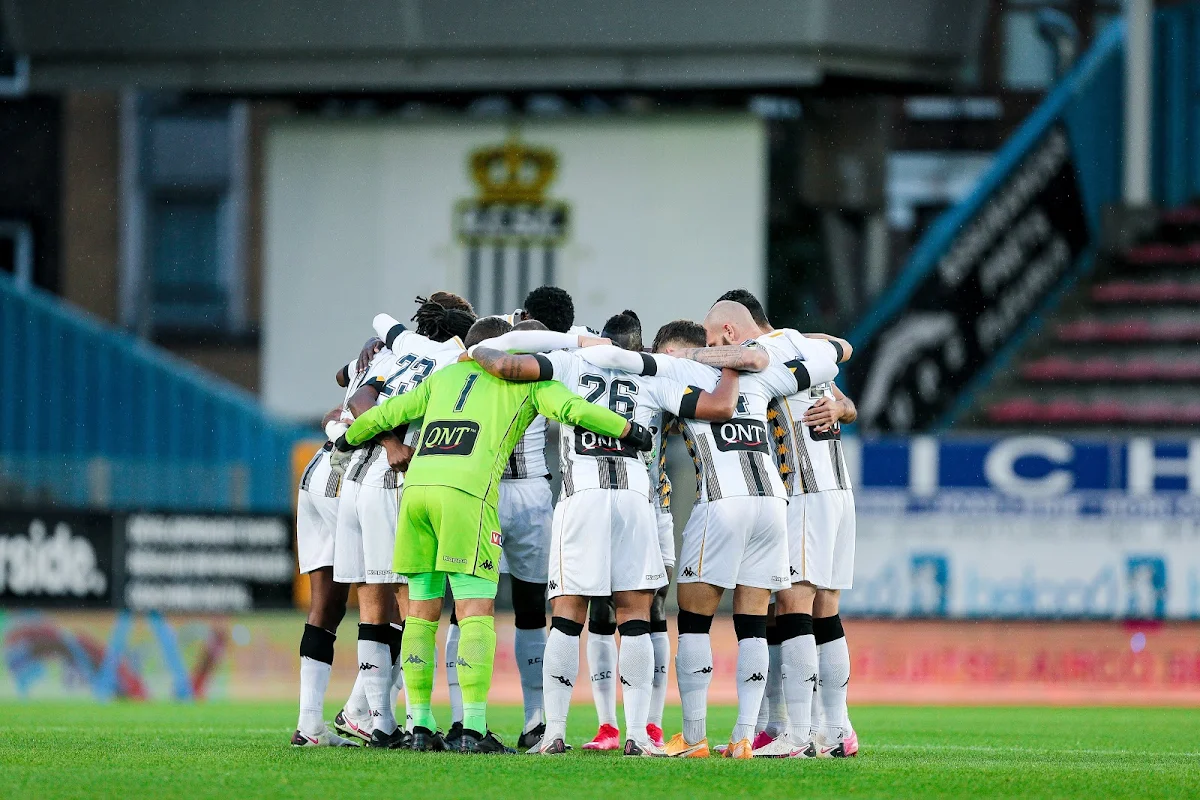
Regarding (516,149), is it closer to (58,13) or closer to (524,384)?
(58,13)

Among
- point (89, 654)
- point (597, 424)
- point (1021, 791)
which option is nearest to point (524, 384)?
point (597, 424)

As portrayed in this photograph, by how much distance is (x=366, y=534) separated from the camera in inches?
314

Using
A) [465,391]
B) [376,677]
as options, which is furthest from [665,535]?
[376,677]

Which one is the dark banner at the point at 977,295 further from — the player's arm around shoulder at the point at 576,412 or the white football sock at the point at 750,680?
the player's arm around shoulder at the point at 576,412

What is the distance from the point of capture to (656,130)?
62.6 feet

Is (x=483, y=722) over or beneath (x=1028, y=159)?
beneath

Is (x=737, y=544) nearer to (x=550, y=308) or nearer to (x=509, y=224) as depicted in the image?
(x=550, y=308)

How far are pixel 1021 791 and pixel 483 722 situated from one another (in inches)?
84.4

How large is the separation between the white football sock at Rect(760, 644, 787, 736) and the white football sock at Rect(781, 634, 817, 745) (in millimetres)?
410

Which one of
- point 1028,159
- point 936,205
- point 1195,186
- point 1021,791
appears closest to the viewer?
point 1021,791

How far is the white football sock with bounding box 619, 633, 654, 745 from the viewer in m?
7.55

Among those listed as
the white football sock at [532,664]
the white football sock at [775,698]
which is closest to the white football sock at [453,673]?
the white football sock at [532,664]

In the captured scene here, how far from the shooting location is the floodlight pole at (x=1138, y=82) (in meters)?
21.1

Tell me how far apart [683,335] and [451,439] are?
49.0 inches
